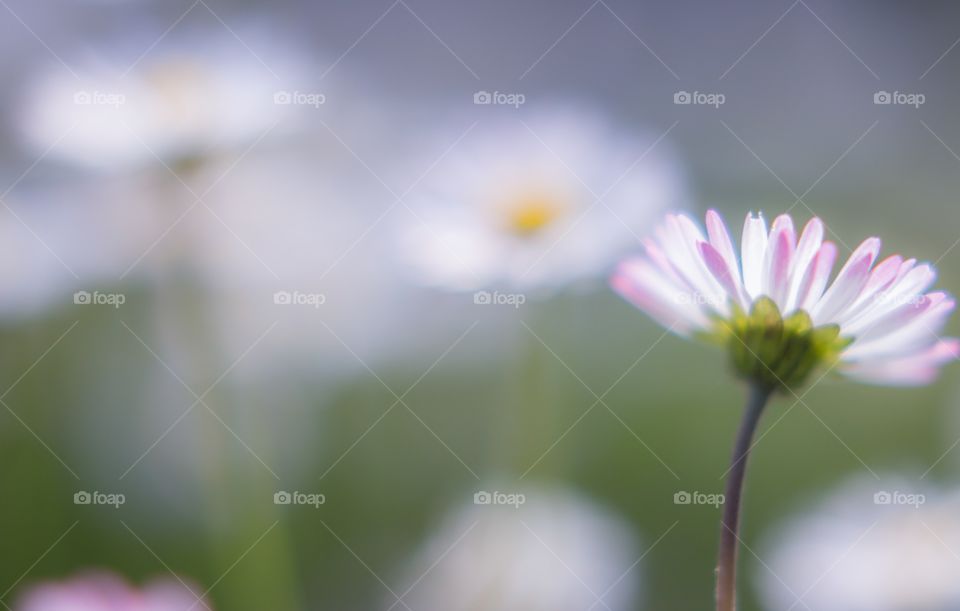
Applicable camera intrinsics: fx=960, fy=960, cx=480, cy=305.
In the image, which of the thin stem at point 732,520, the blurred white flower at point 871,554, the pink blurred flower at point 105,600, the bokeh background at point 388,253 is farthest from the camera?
the bokeh background at point 388,253

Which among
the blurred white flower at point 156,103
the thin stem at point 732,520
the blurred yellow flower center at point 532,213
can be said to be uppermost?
the blurred white flower at point 156,103

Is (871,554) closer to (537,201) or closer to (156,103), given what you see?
(537,201)

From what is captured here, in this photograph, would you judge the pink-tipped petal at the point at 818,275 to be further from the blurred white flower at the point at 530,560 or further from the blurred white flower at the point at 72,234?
the blurred white flower at the point at 72,234

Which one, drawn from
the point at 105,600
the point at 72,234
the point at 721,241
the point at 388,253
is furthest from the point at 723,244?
the point at 72,234

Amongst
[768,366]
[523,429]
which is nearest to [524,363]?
[523,429]

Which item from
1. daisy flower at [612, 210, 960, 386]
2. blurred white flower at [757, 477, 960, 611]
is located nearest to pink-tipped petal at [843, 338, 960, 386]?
daisy flower at [612, 210, 960, 386]

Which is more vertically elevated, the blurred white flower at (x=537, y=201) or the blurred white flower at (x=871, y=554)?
the blurred white flower at (x=537, y=201)

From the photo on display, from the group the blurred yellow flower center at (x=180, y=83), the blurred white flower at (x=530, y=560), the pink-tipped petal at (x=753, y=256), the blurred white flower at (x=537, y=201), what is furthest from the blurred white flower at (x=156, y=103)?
the pink-tipped petal at (x=753, y=256)

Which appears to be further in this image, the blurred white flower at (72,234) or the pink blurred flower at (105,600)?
the blurred white flower at (72,234)
